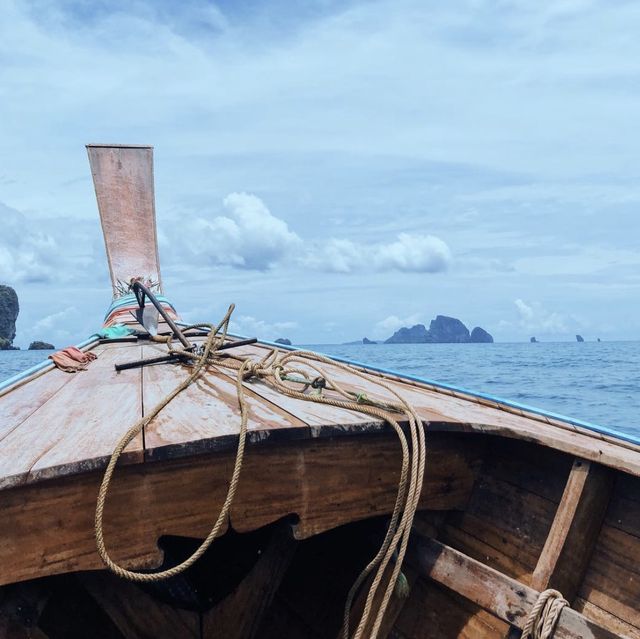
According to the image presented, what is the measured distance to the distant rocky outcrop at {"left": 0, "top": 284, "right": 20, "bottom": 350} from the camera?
8271 cm

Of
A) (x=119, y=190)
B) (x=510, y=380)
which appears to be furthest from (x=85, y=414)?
(x=510, y=380)

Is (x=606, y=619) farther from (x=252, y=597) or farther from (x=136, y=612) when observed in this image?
(x=136, y=612)

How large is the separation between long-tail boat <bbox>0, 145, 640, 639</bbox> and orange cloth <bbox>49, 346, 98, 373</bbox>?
2.31 ft

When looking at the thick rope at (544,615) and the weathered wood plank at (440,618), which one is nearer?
the thick rope at (544,615)

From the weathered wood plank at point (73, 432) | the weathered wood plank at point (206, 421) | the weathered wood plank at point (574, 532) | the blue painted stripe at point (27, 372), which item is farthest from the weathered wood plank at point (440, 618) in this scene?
the blue painted stripe at point (27, 372)

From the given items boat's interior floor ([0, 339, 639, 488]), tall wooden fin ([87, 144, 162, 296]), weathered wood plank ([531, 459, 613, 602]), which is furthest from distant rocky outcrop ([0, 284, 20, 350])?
weathered wood plank ([531, 459, 613, 602])

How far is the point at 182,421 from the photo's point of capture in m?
2.05

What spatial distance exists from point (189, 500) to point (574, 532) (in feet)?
4.20

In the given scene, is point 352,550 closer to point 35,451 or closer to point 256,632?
point 256,632

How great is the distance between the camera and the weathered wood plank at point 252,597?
258 cm

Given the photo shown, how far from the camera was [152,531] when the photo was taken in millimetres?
1865

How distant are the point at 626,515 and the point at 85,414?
79.8 inches

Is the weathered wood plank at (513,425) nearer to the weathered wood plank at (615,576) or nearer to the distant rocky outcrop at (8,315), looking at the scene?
the weathered wood plank at (615,576)

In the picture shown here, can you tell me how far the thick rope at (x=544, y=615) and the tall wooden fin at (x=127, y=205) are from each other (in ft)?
23.5
